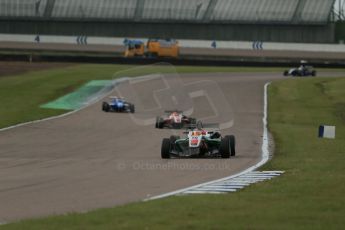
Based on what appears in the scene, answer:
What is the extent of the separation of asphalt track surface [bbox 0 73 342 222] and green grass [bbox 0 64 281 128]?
5.63 feet

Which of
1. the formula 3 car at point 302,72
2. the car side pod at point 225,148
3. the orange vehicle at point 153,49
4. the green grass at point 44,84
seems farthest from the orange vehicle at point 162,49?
the car side pod at point 225,148

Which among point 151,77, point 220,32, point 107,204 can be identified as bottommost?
point 107,204

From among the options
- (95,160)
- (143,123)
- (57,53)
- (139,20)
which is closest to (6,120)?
(143,123)

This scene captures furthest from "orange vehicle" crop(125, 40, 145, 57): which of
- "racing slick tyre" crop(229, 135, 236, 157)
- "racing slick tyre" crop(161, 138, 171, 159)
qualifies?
"racing slick tyre" crop(161, 138, 171, 159)

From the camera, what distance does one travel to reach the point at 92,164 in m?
16.5

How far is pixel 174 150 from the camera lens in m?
17.9

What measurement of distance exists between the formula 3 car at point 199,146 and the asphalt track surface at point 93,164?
31cm

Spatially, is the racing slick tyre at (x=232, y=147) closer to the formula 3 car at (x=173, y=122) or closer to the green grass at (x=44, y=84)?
the formula 3 car at (x=173, y=122)

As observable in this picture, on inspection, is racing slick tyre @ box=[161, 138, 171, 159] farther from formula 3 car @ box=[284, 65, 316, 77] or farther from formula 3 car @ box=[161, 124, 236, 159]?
formula 3 car @ box=[284, 65, 316, 77]

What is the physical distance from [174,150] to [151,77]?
3414cm

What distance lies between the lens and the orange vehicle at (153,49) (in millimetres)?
66438

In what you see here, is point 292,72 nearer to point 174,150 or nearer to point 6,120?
point 6,120

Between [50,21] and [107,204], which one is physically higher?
[50,21]

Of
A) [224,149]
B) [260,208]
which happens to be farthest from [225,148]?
[260,208]
